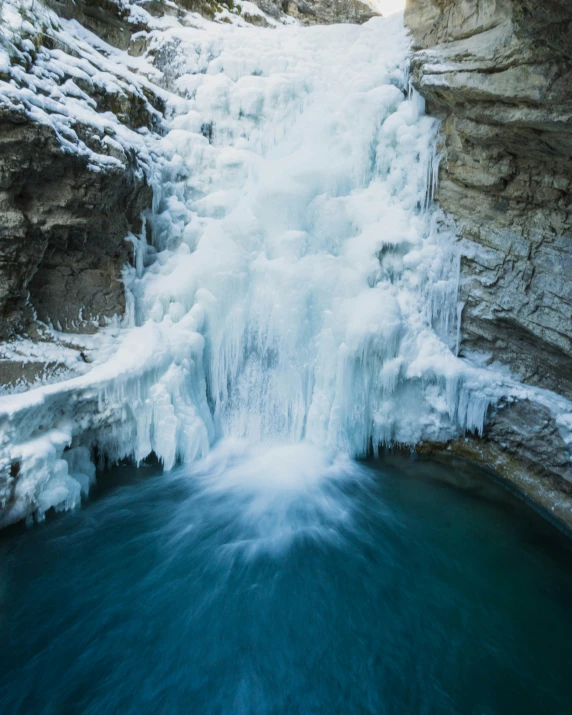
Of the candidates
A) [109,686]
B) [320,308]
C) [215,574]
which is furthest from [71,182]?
[109,686]

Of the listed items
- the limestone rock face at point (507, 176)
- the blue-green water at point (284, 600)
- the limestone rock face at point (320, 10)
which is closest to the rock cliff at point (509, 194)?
the limestone rock face at point (507, 176)

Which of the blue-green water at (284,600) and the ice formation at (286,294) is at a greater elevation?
the ice formation at (286,294)

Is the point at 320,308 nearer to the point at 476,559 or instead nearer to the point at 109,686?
the point at 476,559

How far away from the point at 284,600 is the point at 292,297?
4.00m

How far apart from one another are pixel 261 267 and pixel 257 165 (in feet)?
7.29

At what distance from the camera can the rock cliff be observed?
4289mm

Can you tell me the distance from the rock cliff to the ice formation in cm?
42

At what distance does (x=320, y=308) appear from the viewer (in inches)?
255

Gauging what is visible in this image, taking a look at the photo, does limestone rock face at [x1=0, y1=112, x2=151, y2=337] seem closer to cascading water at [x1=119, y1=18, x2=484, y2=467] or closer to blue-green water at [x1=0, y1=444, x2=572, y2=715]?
cascading water at [x1=119, y1=18, x2=484, y2=467]

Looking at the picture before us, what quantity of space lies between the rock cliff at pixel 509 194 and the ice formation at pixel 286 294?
1.38 feet

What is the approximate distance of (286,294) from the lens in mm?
6449

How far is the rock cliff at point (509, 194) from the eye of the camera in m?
4.29

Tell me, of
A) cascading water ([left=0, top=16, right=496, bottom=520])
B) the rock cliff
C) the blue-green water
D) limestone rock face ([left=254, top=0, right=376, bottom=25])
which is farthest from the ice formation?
limestone rock face ([left=254, top=0, right=376, bottom=25])

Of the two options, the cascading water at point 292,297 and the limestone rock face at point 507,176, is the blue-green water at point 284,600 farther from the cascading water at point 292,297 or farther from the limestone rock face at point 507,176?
the limestone rock face at point 507,176
